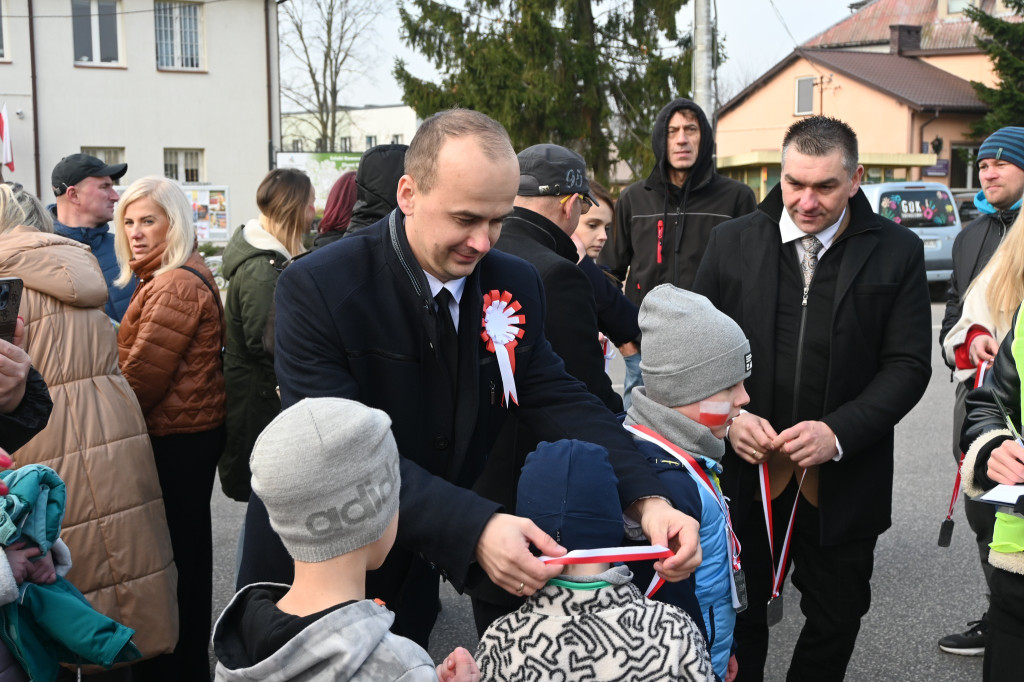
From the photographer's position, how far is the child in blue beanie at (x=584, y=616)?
2041 mm

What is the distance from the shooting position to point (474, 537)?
7.21 ft

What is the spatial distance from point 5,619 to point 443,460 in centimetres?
116

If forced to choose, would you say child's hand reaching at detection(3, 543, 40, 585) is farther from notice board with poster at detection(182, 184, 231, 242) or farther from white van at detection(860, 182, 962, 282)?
notice board with poster at detection(182, 184, 231, 242)

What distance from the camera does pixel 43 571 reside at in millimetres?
2629

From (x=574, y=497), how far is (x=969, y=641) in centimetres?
326

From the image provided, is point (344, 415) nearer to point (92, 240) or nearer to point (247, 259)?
point (247, 259)

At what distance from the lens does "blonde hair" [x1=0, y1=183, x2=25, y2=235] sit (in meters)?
3.80

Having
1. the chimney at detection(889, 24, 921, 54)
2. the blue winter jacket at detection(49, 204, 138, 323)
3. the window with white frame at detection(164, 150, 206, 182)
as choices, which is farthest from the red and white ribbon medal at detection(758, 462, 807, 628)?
the chimney at detection(889, 24, 921, 54)

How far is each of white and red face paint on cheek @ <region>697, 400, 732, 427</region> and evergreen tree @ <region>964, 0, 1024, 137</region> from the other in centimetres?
3366

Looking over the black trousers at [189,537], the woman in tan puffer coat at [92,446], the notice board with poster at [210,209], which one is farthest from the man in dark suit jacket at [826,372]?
the notice board with poster at [210,209]

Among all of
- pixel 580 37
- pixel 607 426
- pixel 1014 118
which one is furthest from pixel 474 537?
pixel 1014 118

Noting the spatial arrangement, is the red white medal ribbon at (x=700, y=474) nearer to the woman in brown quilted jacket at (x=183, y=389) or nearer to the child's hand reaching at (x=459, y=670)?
the child's hand reaching at (x=459, y=670)

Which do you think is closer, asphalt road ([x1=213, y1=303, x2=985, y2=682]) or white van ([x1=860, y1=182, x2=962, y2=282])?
asphalt road ([x1=213, y1=303, x2=985, y2=682])

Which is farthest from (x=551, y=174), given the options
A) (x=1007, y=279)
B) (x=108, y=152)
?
(x=108, y=152)
